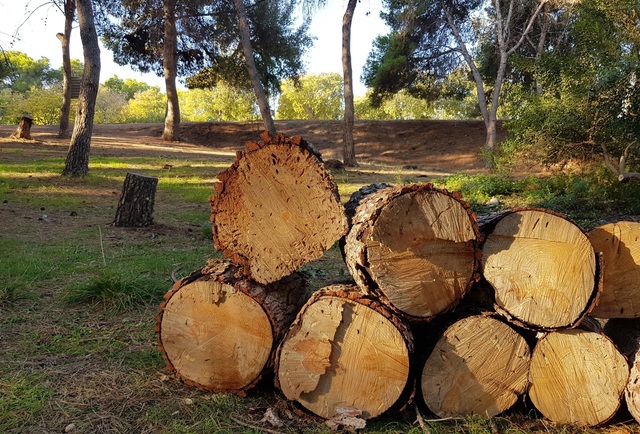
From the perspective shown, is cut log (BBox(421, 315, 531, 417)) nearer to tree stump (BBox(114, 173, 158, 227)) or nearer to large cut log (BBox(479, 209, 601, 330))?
large cut log (BBox(479, 209, 601, 330))

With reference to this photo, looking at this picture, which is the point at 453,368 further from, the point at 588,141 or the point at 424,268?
the point at 588,141

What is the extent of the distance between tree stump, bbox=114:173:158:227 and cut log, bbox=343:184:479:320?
5304 mm

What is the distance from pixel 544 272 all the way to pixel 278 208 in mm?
1368

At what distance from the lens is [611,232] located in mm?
2771

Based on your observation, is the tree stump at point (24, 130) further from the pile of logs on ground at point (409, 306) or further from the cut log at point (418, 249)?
the cut log at point (418, 249)

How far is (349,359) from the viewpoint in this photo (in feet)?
8.54

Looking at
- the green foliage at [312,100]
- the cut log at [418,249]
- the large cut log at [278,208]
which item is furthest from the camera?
the green foliage at [312,100]

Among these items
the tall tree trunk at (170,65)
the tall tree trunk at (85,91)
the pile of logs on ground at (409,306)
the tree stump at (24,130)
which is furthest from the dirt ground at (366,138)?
the pile of logs on ground at (409,306)

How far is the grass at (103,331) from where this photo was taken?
2.54 metres

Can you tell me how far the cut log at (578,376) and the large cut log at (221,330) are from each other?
136 centimetres

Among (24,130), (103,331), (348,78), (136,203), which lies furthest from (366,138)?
(103,331)

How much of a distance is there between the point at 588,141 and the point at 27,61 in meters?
55.5

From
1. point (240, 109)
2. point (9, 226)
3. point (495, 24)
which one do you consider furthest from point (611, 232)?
point (240, 109)

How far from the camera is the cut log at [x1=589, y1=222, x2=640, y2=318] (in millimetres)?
2748
